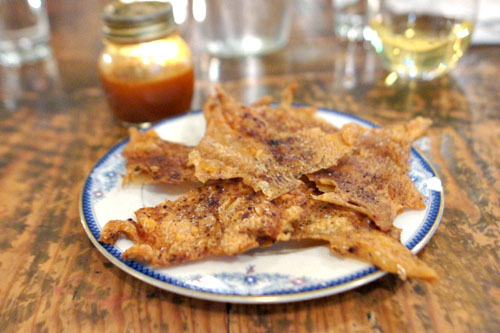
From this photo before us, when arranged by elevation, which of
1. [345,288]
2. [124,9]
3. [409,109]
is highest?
[124,9]

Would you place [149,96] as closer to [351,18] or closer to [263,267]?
[263,267]

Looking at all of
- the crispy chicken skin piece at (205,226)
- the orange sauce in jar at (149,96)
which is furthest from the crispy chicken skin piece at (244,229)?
the orange sauce in jar at (149,96)

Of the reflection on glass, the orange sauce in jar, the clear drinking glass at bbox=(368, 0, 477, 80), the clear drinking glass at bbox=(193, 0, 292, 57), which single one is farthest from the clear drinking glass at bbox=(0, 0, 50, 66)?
the clear drinking glass at bbox=(368, 0, 477, 80)

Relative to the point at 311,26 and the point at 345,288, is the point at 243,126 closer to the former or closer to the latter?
the point at 345,288

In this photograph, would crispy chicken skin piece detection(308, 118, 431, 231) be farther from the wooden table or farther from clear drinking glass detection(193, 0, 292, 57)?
clear drinking glass detection(193, 0, 292, 57)

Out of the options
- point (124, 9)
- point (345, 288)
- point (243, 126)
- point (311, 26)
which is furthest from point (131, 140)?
point (311, 26)
